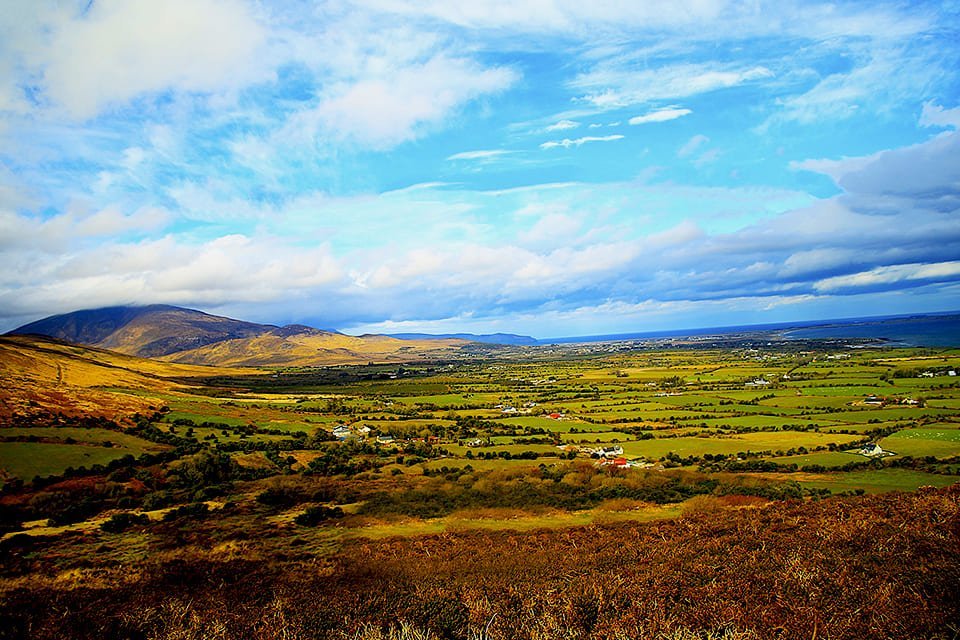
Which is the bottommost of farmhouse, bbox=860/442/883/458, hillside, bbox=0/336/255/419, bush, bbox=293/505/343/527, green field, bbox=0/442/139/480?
bush, bbox=293/505/343/527

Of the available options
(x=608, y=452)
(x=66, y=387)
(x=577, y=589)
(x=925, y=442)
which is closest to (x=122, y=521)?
(x=577, y=589)

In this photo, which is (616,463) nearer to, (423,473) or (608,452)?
(608,452)

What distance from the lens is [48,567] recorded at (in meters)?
25.5

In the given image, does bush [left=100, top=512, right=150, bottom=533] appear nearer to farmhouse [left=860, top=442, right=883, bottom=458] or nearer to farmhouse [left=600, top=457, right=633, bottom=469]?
farmhouse [left=600, top=457, right=633, bottom=469]

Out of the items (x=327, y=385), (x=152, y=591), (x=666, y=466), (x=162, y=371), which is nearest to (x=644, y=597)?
(x=152, y=591)

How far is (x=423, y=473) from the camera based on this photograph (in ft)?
181

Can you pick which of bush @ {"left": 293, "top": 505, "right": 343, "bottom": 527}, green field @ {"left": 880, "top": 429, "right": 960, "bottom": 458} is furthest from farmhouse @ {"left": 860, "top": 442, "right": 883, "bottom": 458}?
bush @ {"left": 293, "top": 505, "right": 343, "bottom": 527}

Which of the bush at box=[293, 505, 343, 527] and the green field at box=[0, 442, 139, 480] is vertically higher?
the green field at box=[0, 442, 139, 480]

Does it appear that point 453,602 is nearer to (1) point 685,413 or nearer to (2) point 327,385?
(1) point 685,413

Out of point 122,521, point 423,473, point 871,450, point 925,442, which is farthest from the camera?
point 423,473

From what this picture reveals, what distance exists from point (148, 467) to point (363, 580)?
128 ft

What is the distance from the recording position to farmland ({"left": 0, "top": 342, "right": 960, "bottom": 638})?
94.7 feet

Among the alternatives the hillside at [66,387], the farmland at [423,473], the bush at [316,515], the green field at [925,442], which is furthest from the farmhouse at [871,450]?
the hillside at [66,387]

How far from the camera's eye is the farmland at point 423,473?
2886 centimetres
